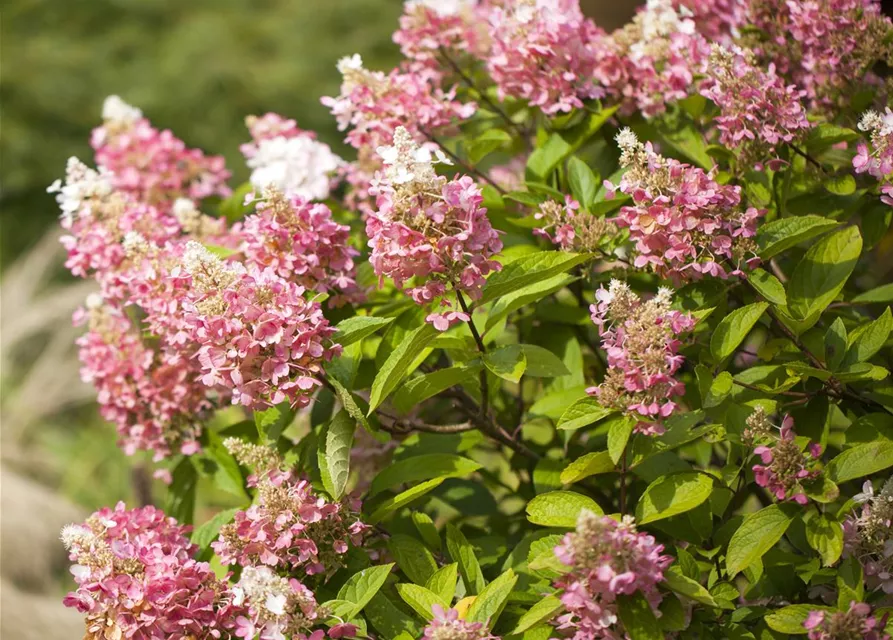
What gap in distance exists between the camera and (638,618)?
3.30 ft

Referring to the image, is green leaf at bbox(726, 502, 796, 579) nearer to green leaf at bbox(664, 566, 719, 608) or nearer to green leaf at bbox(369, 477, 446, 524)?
green leaf at bbox(664, 566, 719, 608)

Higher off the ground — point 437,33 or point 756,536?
point 437,33

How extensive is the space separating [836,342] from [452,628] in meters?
0.59

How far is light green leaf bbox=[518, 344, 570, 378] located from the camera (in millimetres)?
1232

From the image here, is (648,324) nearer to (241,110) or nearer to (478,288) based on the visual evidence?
(478,288)

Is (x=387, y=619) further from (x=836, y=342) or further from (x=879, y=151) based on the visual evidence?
(x=879, y=151)

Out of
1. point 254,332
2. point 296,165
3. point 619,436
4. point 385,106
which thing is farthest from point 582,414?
point 296,165

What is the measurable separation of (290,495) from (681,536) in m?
0.48

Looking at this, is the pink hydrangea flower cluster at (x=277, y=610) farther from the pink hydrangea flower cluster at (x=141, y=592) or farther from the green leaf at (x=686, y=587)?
the green leaf at (x=686, y=587)

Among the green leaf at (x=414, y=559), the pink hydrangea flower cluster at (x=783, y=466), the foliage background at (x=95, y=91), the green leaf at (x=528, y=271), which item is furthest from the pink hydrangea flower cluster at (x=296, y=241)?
the foliage background at (x=95, y=91)

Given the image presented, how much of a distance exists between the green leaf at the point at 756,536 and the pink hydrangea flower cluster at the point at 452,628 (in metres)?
0.27

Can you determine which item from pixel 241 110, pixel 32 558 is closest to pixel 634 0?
pixel 241 110

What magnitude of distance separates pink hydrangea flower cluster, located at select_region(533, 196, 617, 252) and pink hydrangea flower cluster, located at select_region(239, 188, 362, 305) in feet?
0.88

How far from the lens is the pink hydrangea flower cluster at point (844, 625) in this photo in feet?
3.29
